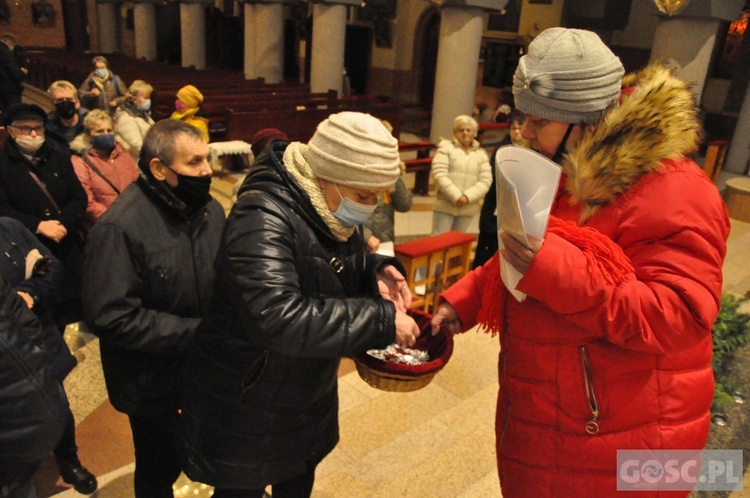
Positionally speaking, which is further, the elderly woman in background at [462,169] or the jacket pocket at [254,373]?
the elderly woman in background at [462,169]

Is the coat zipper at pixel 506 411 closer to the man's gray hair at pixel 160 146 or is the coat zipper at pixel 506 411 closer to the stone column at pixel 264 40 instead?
the man's gray hair at pixel 160 146

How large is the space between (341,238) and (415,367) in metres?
0.46

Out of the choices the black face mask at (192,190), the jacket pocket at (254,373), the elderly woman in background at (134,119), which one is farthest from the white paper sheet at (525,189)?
the elderly woman in background at (134,119)

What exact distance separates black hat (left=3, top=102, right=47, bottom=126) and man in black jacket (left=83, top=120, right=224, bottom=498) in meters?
1.75

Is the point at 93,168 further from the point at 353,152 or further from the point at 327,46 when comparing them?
the point at 327,46

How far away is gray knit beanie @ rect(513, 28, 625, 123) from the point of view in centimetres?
145

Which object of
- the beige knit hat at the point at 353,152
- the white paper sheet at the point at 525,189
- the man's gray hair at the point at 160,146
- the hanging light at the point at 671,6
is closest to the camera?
the white paper sheet at the point at 525,189

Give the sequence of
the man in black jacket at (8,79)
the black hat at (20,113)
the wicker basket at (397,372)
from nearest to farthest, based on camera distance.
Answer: the wicker basket at (397,372), the black hat at (20,113), the man in black jacket at (8,79)

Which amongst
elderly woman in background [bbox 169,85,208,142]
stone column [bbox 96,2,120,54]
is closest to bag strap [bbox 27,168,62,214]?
elderly woman in background [bbox 169,85,208,142]

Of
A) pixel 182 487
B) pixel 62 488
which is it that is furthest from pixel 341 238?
pixel 62 488

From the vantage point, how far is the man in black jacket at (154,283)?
203cm

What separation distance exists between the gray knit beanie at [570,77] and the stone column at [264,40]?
45.4ft

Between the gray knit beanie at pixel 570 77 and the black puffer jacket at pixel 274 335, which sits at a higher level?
the gray knit beanie at pixel 570 77

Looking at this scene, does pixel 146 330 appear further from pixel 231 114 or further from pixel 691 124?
pixel 231 114
